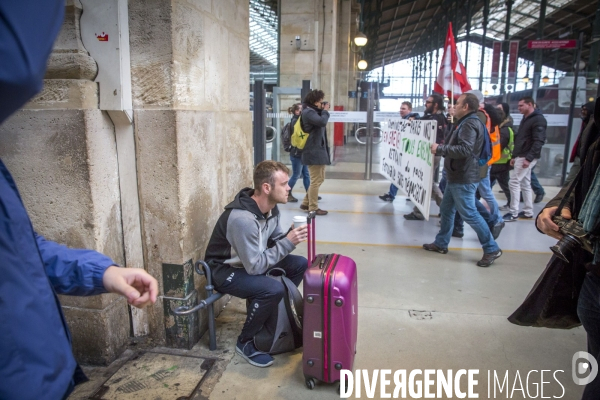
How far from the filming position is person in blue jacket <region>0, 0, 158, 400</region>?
73cm

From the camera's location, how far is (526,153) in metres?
6.93

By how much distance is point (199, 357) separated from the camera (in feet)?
9.92

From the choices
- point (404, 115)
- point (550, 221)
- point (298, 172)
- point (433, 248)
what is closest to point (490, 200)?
point (433, 248)

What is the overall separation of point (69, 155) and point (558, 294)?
2770 millimetres

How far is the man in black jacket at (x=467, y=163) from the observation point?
4.64 metres

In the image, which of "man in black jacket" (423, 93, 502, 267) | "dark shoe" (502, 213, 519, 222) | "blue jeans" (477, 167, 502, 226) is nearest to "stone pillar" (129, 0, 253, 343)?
"man in black jacket" (423, 93, 502, 267)

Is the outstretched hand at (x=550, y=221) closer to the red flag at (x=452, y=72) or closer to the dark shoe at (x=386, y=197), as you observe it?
the red flag at (x=452, y=72)

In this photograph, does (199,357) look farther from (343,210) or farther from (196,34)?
(343,210)

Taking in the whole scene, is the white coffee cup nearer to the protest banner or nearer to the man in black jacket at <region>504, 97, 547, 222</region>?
the protest banner

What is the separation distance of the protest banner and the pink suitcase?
310 cm

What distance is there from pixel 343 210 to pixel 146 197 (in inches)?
191

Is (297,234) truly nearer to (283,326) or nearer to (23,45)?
(283,326)

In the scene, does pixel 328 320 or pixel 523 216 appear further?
pixel 523 216

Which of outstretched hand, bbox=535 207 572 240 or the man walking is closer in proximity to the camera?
outstretched hand, bbox=535 207 572 240
